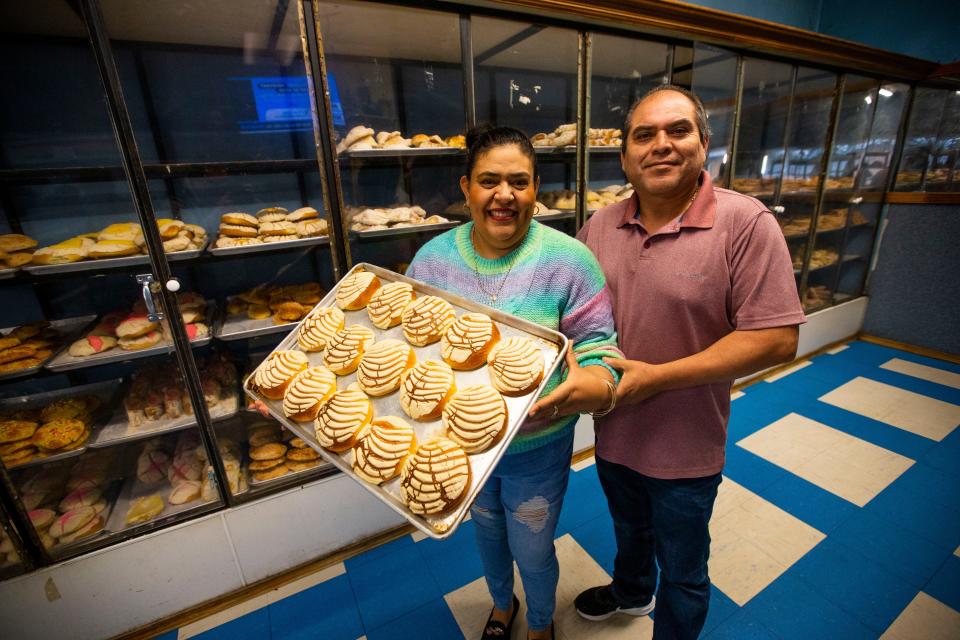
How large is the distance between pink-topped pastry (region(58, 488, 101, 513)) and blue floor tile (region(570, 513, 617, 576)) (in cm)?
237

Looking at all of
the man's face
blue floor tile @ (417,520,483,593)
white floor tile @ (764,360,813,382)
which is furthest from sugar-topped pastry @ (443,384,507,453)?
white floor tile @ (764,360,813,382)

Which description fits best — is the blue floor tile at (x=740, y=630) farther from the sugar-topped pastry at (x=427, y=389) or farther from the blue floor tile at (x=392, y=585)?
the sugar-topped pastry at (x=427, y=389)

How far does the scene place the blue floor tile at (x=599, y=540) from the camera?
6.89 feet

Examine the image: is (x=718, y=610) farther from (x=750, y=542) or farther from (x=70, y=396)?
(x=70, y=396)

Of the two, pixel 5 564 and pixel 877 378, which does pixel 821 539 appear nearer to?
pixel 877 378

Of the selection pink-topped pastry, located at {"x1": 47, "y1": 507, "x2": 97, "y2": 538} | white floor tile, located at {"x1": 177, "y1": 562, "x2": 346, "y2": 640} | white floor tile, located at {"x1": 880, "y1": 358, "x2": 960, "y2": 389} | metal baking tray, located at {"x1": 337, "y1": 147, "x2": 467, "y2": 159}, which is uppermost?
metal baking tray, located at {"x1": 337, "y1": 147, "x2": 467, "y2": 159}

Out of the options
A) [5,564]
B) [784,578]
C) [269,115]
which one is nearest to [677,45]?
[269,115]

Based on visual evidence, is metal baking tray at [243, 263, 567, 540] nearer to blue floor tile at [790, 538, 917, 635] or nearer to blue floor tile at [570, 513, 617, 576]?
blue floor tile at [570, 513, 617, 576]

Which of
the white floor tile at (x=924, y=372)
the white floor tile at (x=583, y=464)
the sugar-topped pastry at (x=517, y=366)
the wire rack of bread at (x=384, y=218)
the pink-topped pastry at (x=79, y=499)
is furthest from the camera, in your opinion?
the white floor tile at (x=924, y=372)

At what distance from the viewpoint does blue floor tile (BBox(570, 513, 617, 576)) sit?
2.10m

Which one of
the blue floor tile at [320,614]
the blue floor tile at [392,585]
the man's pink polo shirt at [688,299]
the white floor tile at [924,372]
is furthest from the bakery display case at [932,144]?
the blue floor tile at [320,614]

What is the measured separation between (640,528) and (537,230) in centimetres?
121

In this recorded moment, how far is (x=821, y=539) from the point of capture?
2131 mm

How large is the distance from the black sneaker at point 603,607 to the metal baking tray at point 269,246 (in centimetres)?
203
